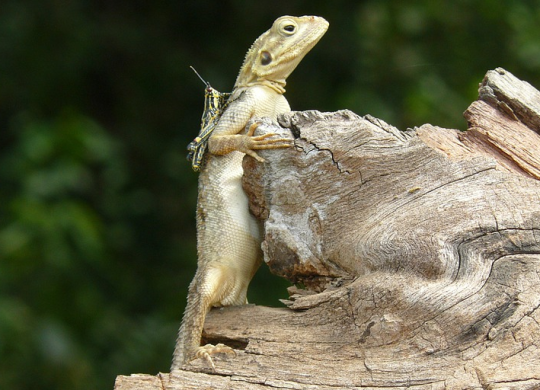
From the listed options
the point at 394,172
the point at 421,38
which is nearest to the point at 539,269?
the point at 394,172

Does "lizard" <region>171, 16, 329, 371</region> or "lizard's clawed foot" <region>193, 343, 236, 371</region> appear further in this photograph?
"lizard" <region>171, 16, 329, 371</region>

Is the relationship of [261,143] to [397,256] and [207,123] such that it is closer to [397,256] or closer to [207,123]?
[207,123]

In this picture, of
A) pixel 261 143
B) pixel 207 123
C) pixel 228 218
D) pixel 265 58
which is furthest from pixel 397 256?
pixel 265 58

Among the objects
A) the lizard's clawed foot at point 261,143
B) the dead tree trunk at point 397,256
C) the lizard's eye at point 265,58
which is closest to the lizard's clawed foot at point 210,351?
the dead tree trunk at point 397,256

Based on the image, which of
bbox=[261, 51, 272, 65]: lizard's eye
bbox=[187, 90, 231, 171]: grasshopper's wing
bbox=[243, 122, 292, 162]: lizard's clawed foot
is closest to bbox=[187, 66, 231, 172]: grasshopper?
bbox=[187, 90, 231, 171]: grasshopper's wing

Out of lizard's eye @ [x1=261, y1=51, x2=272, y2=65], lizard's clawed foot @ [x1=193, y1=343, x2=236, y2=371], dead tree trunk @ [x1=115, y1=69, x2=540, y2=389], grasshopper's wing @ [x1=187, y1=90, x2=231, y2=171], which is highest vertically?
lizard's eye @ [x1=261, y1=51, x2=272, y2=65]

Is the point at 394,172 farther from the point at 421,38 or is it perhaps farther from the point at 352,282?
the point at 421,38

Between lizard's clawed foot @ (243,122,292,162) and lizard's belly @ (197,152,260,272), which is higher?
lizard's clawed foot @ (243,122,292,162)

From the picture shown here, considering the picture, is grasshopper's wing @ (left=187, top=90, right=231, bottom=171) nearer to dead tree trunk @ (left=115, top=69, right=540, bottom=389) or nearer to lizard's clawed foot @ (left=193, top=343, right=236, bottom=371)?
dead tree trunk @ (left=115, top=69, right=540, bottom=389)
